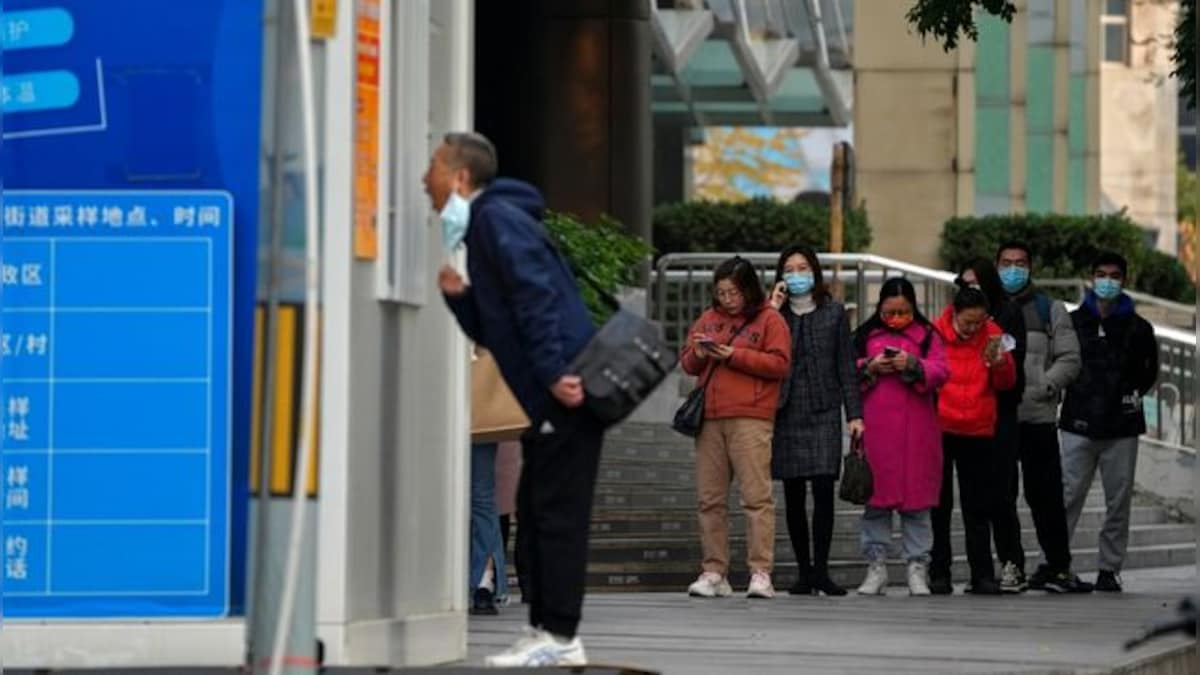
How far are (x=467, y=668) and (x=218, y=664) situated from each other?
2.87 feet

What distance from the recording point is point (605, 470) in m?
23.5

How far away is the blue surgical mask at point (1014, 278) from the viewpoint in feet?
63.7

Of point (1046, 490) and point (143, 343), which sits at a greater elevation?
point (143, 343)

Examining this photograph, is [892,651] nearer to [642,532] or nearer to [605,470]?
[642,532]

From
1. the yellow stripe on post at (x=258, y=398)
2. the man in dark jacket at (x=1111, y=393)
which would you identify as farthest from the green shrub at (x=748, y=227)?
the yellow stripe on post at (x=258, y=398)

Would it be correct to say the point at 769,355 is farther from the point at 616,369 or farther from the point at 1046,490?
the point at 616,369

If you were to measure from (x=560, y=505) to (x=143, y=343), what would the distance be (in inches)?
57.1

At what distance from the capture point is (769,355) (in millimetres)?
17797

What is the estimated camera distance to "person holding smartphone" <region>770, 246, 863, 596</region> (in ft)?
60.3

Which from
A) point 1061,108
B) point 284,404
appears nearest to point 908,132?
point 1061,108

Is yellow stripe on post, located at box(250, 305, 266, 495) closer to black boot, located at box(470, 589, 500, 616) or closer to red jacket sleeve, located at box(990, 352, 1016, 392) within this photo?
black boot, located at box(470, 589, 500, 616)

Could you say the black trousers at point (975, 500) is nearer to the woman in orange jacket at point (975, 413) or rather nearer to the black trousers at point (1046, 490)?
the woman in orange jacket at point (975, 413)

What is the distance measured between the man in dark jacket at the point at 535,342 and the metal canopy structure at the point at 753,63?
3363 cm

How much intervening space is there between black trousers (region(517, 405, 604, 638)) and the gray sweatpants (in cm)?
854
